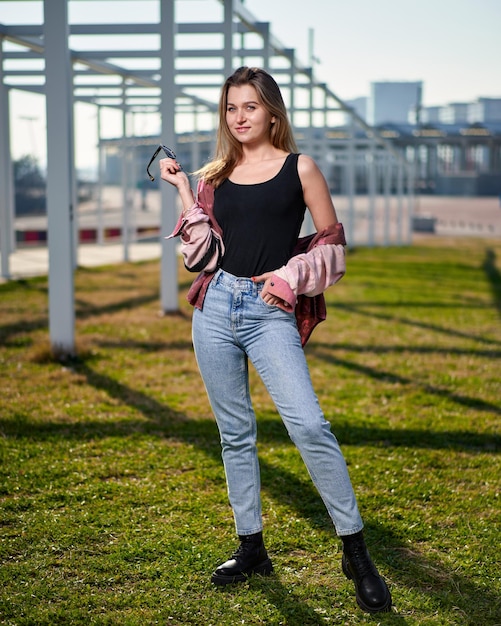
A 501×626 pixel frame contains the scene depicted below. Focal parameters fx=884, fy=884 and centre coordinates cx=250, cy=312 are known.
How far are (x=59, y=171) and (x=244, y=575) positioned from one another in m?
4.73

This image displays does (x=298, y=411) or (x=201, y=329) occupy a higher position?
(x=201, y=329)

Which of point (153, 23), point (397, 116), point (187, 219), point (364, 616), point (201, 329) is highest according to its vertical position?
point (397, 116)

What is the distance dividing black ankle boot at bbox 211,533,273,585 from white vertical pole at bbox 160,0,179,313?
6.33 metres

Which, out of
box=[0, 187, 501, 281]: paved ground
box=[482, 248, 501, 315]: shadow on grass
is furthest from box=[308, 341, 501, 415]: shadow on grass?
box=[0, 187, 501, 281]: paved ground

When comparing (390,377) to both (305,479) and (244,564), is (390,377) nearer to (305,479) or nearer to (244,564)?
(305,479)

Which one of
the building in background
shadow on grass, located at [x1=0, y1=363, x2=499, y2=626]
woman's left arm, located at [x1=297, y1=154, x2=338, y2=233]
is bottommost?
shadow on grass, located at [x1=0, y1=363, x2=499, y2=626]

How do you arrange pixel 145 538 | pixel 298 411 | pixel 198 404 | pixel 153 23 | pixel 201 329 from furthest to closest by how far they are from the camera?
1. pixel 153 23
2. pixel 198 404
3. pixel 145 538
4. pixel 201 329
5. pixel 298 411

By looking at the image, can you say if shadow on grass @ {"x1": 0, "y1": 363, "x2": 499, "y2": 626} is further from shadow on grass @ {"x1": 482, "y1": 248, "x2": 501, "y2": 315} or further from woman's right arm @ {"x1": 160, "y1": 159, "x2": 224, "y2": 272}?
shadow on grass @ {"x1": 482, "y1": 248, "x2": 501, "y2": 315}

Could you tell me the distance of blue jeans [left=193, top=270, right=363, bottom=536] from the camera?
3.21m

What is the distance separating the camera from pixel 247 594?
3.45m

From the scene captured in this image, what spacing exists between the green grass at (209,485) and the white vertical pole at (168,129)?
0.99 meters

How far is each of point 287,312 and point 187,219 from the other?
1.73 ft

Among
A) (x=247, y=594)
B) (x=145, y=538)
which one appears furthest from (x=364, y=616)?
(x=145, y=538)

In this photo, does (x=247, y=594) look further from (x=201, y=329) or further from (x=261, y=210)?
(x=261, y=210)
